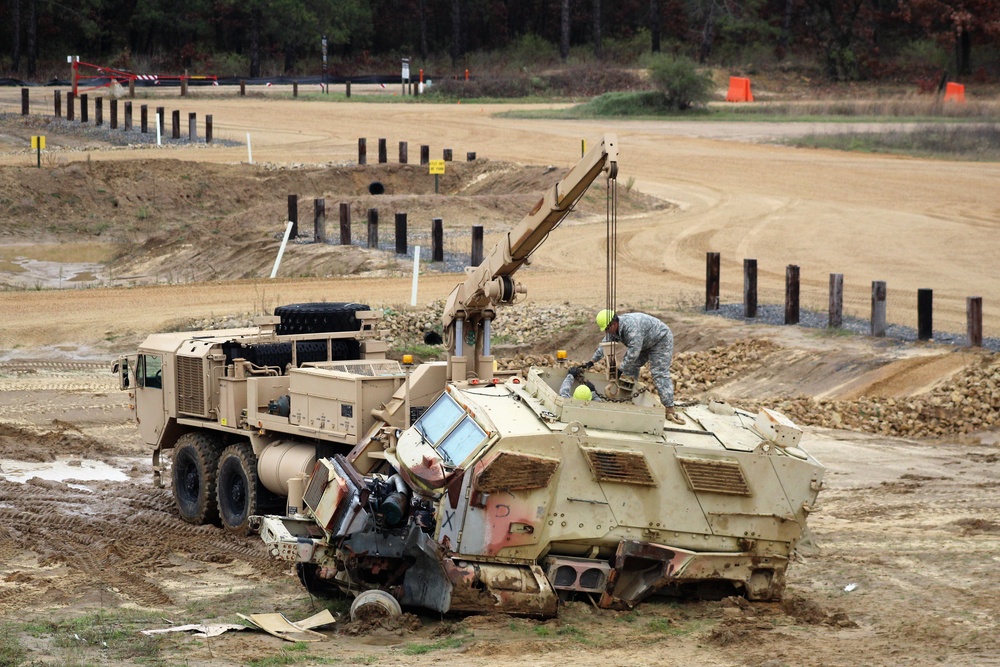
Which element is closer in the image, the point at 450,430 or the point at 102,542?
the point at 450,430

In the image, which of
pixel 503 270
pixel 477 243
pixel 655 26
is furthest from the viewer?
pixel 655 26

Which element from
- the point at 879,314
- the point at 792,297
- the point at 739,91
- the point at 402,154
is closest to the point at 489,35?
the point at 739,91

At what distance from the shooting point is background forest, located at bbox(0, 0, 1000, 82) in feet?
242

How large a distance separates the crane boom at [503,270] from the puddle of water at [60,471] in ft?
18.6

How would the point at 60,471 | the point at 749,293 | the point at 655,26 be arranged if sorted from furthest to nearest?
1. the point at 655,26
2. the point at 749,293
3. the point at 60,471

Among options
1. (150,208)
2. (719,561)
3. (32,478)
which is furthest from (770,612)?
(150,208)

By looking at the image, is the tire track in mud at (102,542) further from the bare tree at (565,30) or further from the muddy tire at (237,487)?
the bare tree at (565,30)

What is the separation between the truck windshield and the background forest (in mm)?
61260

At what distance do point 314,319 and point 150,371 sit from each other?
7.49 feet

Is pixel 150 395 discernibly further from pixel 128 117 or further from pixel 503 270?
pixel 128 117

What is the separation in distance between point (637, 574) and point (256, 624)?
3.20m

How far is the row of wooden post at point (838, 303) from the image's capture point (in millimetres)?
21906

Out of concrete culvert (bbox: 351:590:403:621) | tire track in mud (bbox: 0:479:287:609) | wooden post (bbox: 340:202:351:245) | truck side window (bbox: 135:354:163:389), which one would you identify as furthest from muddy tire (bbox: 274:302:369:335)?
wooden post (bbox: 340:202:351:245)

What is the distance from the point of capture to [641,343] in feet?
46.6
